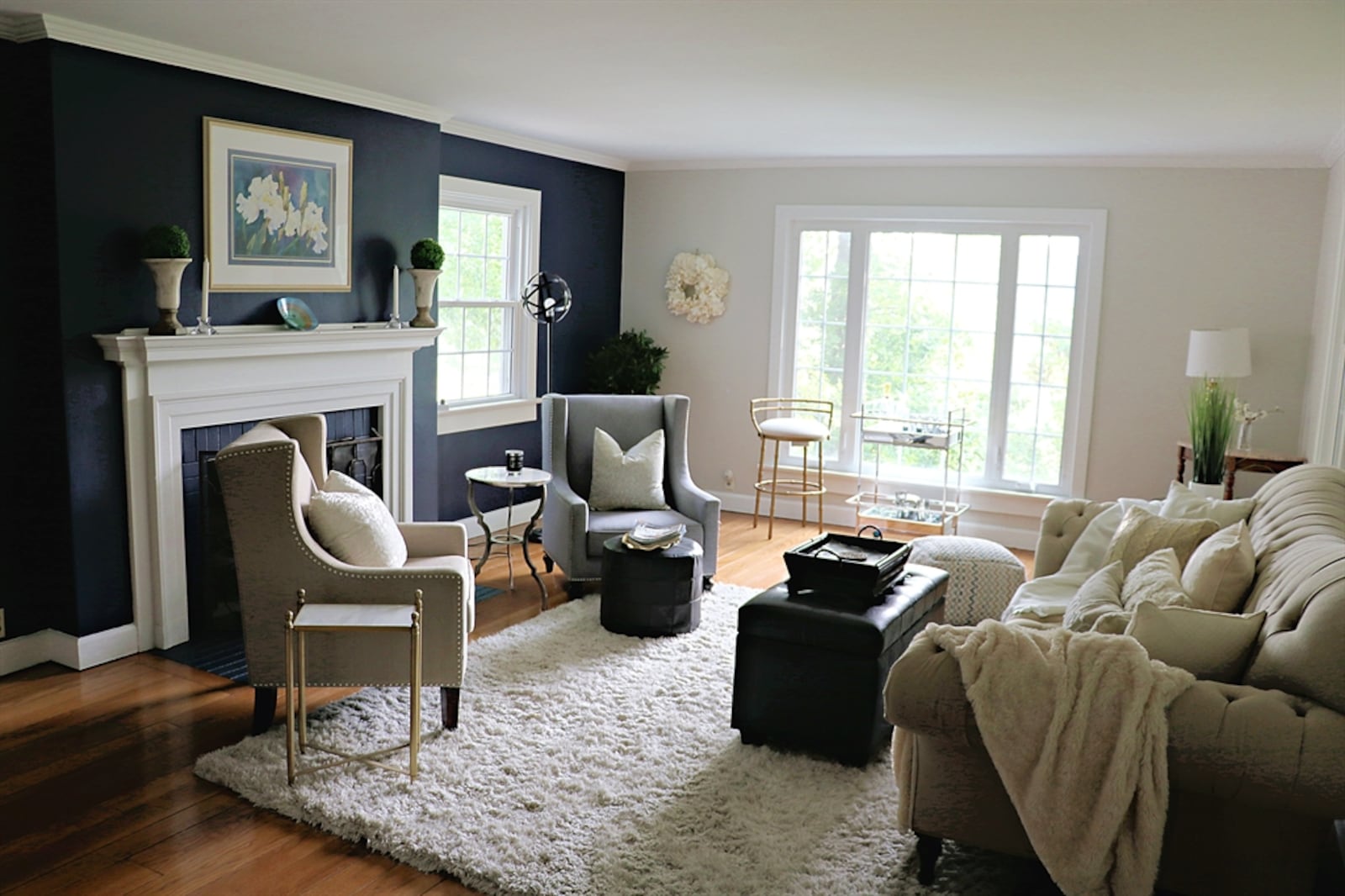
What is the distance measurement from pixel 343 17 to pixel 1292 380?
538 centimetres

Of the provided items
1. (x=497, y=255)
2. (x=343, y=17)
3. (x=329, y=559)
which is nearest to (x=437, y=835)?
(x=329, y=559)

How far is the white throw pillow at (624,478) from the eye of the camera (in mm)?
5656

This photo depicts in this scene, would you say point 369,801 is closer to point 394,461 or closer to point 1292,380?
point 394,461

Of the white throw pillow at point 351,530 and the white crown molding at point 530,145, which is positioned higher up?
the white crown molding at point 530,145

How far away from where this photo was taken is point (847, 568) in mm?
3715

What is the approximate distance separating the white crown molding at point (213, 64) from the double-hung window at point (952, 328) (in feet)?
9.56

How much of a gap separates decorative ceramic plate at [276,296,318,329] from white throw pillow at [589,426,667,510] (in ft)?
5.16

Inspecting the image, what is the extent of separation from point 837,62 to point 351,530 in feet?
8.16

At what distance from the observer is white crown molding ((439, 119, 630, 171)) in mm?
6148

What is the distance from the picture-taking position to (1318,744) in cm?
226

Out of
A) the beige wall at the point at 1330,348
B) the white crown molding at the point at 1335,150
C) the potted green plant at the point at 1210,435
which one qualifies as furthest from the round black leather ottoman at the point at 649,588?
the white crown molding at the point at 1335,150

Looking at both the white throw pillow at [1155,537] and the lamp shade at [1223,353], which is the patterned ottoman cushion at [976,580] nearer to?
the white throw pillow at [1155,537]

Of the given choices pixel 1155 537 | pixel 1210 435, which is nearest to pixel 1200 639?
pixel 1155 537

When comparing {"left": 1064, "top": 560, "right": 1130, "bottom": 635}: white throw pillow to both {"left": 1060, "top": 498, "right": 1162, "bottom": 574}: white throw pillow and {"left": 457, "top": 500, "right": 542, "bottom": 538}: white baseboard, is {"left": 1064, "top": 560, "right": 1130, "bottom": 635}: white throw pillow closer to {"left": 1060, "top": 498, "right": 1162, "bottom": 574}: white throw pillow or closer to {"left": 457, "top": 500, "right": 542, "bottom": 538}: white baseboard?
{"left": 1060, "top": 498, "right": 1162, "bottom": 574}: white throw pillow
